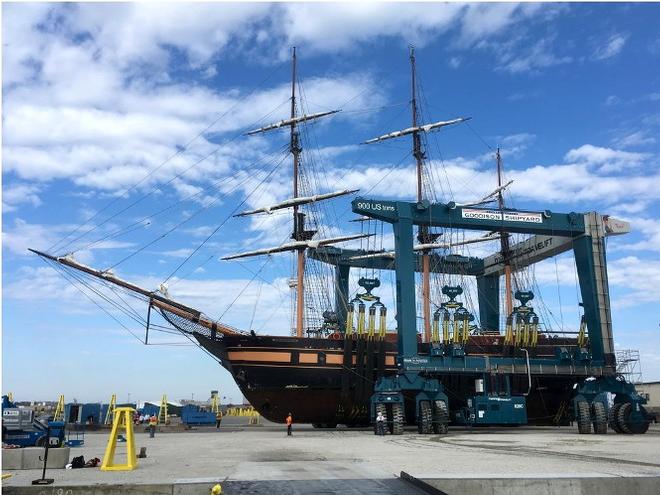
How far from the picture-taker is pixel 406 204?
3366 cm

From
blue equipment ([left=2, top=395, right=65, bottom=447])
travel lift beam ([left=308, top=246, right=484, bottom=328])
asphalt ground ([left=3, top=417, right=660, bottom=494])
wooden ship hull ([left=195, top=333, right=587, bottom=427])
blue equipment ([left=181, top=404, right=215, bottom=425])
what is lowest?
blue equipment ([left=181, top=404, right=215, bottom=425])


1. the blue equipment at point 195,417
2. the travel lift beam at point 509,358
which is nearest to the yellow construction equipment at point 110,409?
the blue equipment at point 195,417

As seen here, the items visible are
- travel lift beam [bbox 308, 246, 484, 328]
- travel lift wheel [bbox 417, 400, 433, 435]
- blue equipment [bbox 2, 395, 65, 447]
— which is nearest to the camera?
blue equipment [bbox 2, 395, 65, 447]

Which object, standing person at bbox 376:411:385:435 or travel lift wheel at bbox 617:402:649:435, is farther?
travel lift wheel at bbox 617:402:649:435

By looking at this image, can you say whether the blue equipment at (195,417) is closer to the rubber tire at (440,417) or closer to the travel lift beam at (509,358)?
the travel lift beam at (509,358)

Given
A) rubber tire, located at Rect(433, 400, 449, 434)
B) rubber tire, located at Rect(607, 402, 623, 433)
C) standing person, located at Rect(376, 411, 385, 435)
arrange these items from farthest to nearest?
rubber tire, located at Rect(607, 402, 623, 433), rubber tire, located at Rect(433, 400, 449, 434), standing person, located at Rect(376, 411, 385, 435)

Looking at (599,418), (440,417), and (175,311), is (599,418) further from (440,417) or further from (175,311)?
(175,311)

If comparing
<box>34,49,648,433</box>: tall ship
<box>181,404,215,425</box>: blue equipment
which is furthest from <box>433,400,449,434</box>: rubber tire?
<box>181,404,215,425</box>: blue equipment

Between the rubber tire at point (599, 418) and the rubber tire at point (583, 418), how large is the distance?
0.34 meters

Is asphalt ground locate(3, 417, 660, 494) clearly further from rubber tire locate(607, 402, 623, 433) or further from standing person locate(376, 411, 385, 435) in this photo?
rubber tire locate(607, 402, 623, 433)

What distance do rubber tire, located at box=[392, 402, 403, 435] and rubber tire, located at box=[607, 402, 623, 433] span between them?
11485 millimetres

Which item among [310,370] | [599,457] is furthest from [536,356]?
[599,457]

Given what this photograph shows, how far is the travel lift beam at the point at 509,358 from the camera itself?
1220 inches

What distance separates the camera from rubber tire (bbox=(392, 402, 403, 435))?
29.0 meters
